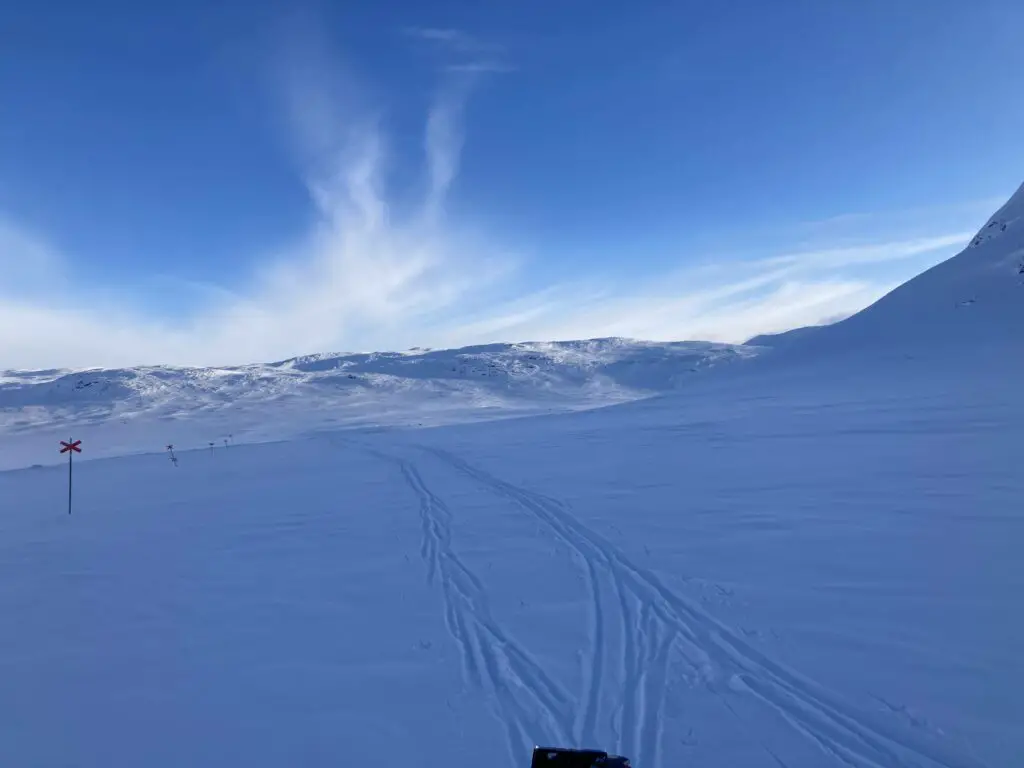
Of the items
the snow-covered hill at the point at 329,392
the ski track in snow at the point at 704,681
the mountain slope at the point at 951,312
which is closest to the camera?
the ski track in snow at the point at 704,681

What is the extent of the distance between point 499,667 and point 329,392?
69.3m

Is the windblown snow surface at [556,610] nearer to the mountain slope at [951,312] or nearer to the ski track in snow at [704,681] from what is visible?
the ski track in snow at [704,681]

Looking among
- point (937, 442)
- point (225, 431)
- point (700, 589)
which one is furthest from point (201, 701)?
point (225, 431)

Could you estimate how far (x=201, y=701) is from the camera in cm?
592

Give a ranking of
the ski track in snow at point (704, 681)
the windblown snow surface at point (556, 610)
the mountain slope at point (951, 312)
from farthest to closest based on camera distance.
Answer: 1. the mountain slope at point (951, 312)
2. the windblown snow surface at point (556, 610)
3. the ski track in snow at point (704, 681)

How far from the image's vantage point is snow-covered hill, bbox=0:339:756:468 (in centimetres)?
4759

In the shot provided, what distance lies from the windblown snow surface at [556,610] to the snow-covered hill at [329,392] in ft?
89.5

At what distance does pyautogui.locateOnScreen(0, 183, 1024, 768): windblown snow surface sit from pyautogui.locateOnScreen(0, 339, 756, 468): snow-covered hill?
27.3 m

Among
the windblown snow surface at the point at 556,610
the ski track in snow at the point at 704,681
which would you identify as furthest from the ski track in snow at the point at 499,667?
the ski track in snow at the point at 704,681

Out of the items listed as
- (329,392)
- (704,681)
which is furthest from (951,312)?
(329,392)

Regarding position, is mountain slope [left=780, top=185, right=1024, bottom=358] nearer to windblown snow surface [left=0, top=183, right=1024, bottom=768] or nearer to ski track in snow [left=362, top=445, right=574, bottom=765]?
windblown snow surface [left=0, top=183, right=1024, bottom=768]

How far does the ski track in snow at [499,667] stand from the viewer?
5023mm

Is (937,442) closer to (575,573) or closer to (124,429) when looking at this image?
(575,573)

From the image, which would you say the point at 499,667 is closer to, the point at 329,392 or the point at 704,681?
the point at 704,681
